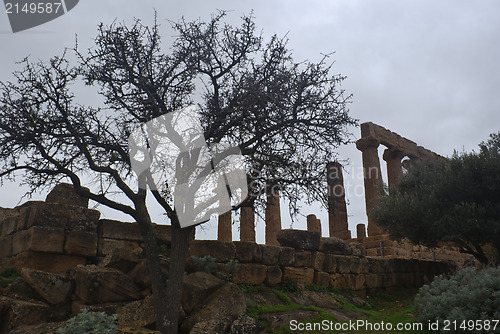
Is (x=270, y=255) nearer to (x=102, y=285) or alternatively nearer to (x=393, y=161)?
(x=102, y=285)

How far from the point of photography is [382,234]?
23.6m

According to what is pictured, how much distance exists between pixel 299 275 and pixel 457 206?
7.02 meters

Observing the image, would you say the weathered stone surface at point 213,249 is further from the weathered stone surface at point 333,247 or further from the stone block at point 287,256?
the weathered stone surface at point 333,247

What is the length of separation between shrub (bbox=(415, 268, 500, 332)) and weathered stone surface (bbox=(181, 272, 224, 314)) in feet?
16.6

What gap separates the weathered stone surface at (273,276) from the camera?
41.1ft

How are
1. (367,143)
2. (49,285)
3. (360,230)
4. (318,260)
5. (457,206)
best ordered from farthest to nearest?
(360,230) → (367,143) → (457,206) → (318,260) → (49,285)

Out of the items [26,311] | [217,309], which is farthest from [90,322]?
[217,309]

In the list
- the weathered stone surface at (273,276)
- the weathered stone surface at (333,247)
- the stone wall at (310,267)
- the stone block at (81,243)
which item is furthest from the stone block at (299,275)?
the stone block at (81,243)

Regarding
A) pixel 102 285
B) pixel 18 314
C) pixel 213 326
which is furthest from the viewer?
pixel 102 285

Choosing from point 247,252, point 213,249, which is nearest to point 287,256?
point 247,252

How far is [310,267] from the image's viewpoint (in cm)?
1391

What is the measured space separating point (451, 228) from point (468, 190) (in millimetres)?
1619

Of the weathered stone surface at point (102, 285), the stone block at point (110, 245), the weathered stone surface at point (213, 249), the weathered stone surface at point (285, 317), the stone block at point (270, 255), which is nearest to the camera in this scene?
the weathered stone surface at point (102, 285)

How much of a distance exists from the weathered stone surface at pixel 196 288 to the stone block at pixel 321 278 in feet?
15.8
